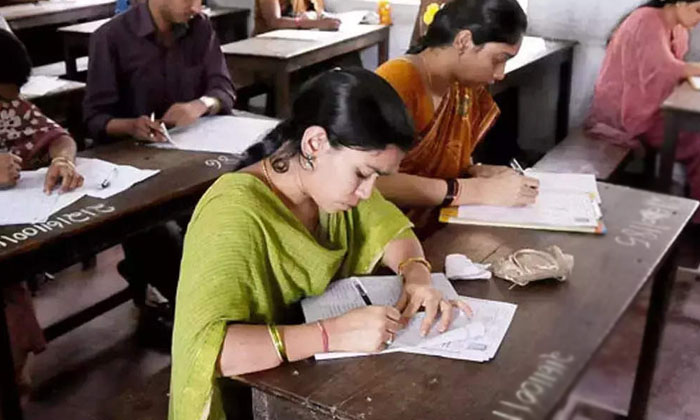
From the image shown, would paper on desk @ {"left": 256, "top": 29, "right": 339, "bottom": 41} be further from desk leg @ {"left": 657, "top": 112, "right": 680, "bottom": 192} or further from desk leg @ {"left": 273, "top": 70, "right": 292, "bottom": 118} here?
desk leg @ {"left": 657, "top": 112, "right": 680, "bottom": 192}

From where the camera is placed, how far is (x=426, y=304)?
1.34 metres

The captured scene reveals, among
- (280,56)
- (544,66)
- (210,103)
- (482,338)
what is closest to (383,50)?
(544,66)

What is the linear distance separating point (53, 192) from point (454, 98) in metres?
0.99

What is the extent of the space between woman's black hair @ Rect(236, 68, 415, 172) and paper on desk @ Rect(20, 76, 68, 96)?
2.10 m

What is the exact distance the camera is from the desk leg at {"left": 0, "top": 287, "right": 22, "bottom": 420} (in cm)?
170

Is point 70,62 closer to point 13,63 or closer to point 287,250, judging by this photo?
point 13,63

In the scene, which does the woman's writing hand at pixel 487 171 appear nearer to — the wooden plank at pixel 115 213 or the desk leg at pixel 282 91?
the wooden plank at pixel 115 213

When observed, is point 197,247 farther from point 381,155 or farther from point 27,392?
point 27,392

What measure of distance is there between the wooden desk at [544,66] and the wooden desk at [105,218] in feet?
5.92

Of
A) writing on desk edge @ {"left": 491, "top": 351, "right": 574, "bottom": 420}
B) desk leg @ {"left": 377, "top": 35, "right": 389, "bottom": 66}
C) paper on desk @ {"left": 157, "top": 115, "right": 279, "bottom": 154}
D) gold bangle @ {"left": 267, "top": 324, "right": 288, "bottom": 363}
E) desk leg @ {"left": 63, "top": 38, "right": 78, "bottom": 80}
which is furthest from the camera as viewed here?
desk leg @ {"left": 377, "top": 35, "right": 389, "bottom": 66}


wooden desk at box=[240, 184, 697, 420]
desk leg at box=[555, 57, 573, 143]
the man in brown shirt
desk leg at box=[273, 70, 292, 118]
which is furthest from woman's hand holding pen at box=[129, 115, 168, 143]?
desk leg at box=[555, 57, 573, 143]

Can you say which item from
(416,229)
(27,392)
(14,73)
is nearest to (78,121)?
(14,73)

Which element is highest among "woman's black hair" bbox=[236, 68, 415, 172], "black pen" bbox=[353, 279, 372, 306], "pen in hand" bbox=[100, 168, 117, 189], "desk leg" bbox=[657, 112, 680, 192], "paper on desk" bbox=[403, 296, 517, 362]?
"woman's black hair" bbox=[236, 68, 415, 172]

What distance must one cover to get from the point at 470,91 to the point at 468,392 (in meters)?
1.11
